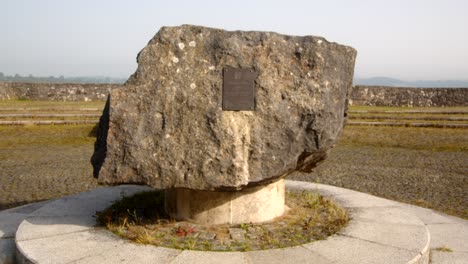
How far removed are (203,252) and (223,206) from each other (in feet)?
3.18

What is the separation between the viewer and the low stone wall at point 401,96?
30.8 meters

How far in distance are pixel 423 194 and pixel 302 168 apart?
4.07m

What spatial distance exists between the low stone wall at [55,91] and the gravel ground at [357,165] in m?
14.4

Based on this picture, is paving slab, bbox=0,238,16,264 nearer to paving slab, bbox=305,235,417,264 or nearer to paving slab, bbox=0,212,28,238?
paving slab, bbox=0,212,28,238

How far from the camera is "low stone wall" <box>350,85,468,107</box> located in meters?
30.8

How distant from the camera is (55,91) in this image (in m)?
32.3

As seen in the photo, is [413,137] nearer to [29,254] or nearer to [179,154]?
[179,154]

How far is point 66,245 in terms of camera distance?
4977 mm

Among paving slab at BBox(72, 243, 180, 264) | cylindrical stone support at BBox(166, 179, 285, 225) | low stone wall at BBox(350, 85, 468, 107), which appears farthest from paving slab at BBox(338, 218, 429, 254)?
low stone wall at BBox(350, 85, 468, 107)

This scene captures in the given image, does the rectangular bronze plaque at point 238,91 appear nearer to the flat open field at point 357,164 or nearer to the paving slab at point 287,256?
the paving slab at point 287,256

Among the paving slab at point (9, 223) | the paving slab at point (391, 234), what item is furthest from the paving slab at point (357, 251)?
the paving slab at point (9, 223)

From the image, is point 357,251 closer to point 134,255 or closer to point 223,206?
point 223,206

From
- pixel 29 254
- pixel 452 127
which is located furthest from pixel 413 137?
pixel 29 254

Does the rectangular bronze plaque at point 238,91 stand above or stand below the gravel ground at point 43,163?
above
